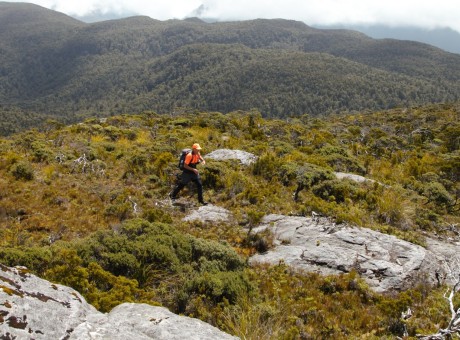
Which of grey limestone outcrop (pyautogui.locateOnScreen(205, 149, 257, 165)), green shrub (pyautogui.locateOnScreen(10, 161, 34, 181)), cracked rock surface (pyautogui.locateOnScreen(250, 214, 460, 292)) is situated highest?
grey limestone outcrop (pyautogui.locateOnScreen(205, 149, 257, 165))

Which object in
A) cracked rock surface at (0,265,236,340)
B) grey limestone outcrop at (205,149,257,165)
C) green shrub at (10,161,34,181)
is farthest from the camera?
grey limestone outcrop at (205,149,257,165)

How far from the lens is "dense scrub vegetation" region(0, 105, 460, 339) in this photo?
5047 millimetres

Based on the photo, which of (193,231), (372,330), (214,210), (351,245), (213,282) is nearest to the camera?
(372,330)

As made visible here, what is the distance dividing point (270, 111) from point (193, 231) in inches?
7248

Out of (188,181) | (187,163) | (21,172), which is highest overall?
(187,163)

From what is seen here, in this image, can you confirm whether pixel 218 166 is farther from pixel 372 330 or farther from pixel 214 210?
pixel 372 330

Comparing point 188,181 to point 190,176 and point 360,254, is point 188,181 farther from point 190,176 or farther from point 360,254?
point 360,254

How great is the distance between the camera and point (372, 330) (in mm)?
4996

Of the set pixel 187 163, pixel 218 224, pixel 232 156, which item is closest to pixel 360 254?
pixel 218 224

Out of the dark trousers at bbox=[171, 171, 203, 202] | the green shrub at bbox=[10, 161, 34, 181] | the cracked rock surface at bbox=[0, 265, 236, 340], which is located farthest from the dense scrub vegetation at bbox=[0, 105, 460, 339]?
the cracked rock surface at bbox=[0, 265, 236, 340]

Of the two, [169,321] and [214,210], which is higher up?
[169,321]

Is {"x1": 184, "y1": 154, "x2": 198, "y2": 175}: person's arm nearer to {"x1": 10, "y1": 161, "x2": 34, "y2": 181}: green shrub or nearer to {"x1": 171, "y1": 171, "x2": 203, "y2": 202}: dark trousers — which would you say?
{"x1": 171, "y1": 171, "x2": 203, "y2": 202}: dark trousers

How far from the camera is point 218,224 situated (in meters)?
8.49

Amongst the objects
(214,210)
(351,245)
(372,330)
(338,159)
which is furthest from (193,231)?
(338,159)
